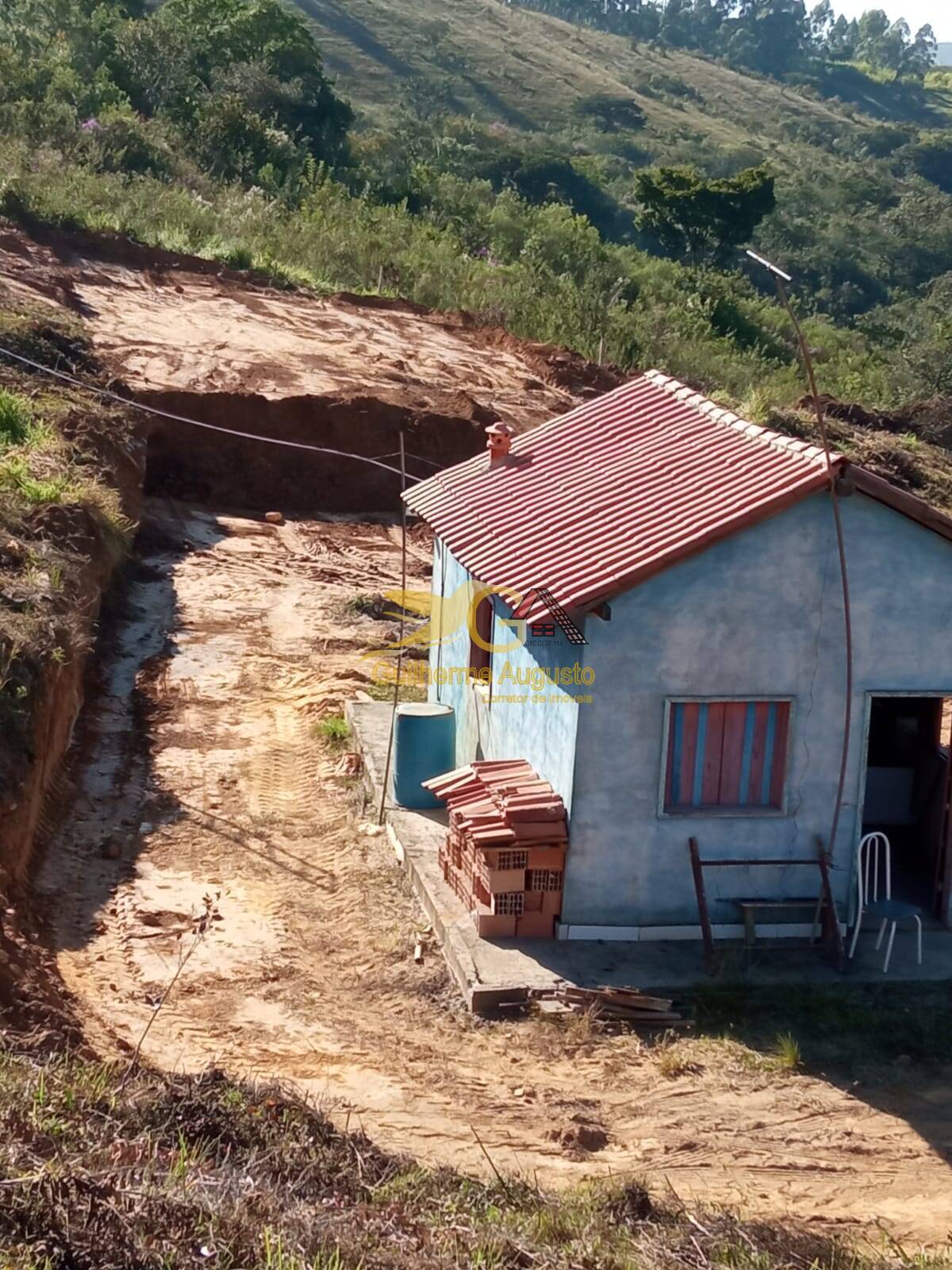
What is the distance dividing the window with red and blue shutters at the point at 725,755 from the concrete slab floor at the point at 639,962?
3.43 ft

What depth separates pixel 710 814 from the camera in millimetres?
10578

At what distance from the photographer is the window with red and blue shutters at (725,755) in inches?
415

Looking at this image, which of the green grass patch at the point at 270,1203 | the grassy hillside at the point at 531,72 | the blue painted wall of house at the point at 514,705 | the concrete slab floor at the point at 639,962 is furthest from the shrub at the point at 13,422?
the grassy hillside at the point at 531,72

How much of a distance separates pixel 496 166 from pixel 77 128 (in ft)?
82.1

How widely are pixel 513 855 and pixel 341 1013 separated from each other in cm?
161

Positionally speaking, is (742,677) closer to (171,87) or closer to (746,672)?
(746,672)

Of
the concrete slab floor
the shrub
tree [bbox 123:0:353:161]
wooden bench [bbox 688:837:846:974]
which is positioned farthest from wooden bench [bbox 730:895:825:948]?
tree [bbox 123:0:353:161]

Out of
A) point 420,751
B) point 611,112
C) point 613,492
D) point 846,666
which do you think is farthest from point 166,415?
point 611,112

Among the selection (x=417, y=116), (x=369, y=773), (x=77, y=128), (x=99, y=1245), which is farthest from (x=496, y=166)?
(x=99, y=1245)

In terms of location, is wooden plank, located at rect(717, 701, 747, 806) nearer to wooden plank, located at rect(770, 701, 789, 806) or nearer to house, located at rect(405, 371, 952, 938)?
house, located at rect(405, 371, 952, 938)

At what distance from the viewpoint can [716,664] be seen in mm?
10422

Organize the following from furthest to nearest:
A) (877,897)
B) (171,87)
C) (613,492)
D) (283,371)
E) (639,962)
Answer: (171,87) < (283,371) < (613,492) < (877,897) < (639,962)

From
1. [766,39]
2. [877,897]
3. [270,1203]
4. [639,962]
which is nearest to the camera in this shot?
[270,1203]

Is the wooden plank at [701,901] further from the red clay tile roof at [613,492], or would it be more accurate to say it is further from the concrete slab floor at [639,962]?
the red clay tile roof at [613,492]
